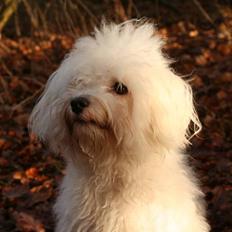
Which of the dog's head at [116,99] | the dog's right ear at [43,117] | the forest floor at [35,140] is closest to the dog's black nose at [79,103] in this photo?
the dog's head at [116,99]

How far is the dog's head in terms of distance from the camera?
4258 mm

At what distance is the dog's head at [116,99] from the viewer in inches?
168

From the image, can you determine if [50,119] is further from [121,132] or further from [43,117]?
[121,132]

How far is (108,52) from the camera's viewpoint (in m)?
4.48

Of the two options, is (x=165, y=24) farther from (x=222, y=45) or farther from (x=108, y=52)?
(x=108, y=52)

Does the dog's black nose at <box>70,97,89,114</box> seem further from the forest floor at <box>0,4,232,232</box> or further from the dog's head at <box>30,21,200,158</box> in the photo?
the forest floor at <box>0,4,232,232</box>

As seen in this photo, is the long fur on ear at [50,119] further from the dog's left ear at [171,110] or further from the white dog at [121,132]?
the dog's left ear at [171,110]

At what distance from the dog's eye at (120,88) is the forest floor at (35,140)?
2.06 meters

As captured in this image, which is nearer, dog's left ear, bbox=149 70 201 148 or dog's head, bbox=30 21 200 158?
dog's head, bbox=30 21 200 158

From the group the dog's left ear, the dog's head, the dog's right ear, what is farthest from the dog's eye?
the dog's right ear

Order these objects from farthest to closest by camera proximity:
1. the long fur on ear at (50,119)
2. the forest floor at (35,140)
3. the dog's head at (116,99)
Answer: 1. the forest floor at (35,140)
2. the long fur on ear at (50,119)
3. the dog's head at (116,99)

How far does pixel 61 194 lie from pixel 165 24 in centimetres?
821

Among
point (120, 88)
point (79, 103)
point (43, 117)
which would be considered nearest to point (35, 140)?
point (43, 117)

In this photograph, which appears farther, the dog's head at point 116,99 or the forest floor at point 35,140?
the forest floor at point 35,140
